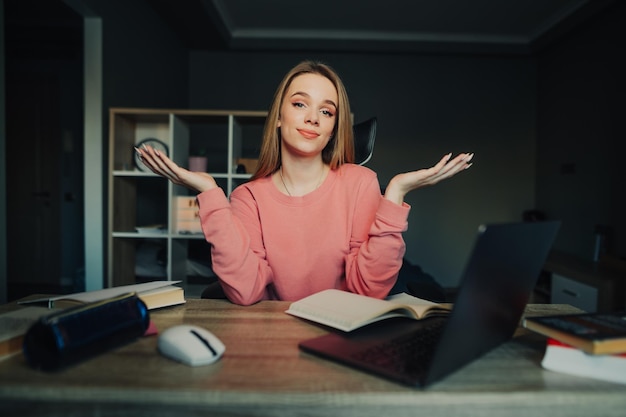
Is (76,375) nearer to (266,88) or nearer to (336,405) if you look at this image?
(336,405)

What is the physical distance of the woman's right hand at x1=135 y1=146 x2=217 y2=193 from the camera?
103cm

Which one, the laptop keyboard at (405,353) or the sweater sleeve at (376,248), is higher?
the sweater sleeve at (376,248)

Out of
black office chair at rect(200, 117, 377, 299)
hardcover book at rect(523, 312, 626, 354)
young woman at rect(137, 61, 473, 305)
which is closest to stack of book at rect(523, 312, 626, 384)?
hardcover book at rect(523, 312, 626, 354)

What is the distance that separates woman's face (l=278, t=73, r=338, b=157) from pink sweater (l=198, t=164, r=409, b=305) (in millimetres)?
163

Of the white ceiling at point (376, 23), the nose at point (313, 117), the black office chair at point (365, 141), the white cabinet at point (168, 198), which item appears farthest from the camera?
the white ceiling at point (376, 23)

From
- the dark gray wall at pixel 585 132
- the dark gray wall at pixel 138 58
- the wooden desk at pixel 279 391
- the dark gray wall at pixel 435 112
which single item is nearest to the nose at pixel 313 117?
the wooden desk at pixel 279 391

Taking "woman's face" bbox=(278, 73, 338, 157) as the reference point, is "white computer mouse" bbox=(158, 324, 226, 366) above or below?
below

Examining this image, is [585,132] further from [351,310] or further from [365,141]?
[351,310]

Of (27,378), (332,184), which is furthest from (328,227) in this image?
(27,378)

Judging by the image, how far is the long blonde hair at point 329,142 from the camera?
1.36 m

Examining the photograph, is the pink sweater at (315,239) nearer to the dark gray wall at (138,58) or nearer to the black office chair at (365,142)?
the black office chair at (365,142)

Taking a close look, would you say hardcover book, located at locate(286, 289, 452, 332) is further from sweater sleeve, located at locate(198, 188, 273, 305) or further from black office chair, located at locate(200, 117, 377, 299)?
black office chair, located at locate(200, 117, 377, 299)

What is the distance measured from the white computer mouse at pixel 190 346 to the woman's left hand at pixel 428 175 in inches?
22.0

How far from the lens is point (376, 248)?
117 cm
